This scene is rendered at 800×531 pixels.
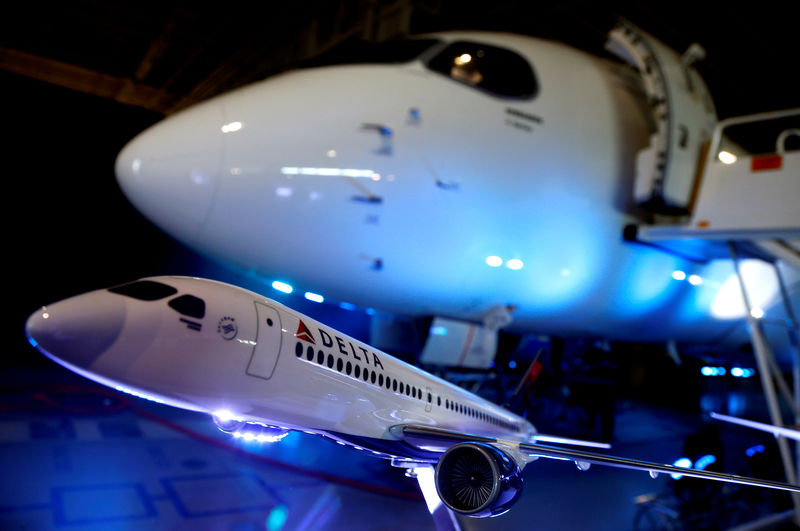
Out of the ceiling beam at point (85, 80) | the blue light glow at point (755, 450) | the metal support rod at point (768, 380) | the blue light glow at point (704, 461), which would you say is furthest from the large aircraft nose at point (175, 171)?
the ceiling beam at point (85, 80)

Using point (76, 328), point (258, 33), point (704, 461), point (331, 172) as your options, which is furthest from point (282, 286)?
point (258, 33)

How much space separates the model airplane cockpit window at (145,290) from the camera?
1.87 meters

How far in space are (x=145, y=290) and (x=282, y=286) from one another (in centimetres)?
183

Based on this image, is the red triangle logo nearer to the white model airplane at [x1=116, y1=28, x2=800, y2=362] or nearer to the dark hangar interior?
the dark hangar interior

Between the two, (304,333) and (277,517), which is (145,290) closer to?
(304,333)

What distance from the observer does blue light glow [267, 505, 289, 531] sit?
4.14 m

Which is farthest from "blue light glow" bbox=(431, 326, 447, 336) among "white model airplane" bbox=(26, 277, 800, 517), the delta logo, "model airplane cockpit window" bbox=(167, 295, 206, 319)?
"model airplane cockpit window" bbox=(167, 295, 206, 319)

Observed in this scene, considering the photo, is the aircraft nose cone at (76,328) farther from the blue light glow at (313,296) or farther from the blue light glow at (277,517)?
the blue light glow at (277,517)

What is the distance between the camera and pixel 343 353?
240cm

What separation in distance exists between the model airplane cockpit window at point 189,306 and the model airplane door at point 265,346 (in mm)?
238

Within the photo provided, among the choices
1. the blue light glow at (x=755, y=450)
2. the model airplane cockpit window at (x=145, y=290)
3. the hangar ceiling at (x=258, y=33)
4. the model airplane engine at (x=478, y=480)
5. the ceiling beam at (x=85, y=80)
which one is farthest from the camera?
the hangar ceiling at (x=258, y=33)

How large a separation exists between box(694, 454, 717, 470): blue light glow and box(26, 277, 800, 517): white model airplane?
3713 millimetres

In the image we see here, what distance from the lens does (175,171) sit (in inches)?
137

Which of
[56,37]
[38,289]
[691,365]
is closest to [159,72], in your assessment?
[56,37]
